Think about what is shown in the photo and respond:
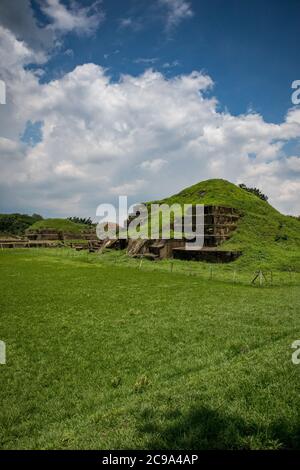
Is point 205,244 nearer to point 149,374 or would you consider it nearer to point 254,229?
point 254,229

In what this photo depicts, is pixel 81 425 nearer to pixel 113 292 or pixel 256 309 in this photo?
pixel 256 309

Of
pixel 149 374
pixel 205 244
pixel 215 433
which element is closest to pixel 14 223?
pixel 205 244

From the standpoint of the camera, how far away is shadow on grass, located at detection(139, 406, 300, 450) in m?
5.08

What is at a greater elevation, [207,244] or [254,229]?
[254,229]

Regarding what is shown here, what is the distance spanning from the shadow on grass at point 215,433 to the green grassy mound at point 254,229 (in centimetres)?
3202

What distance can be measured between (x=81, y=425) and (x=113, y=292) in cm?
1508

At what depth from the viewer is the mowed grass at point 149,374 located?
5.65 meters

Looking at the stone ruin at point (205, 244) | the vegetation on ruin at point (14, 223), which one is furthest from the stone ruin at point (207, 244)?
the vegetation on ruin at point (14, 223)

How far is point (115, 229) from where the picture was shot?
7738 centimetres

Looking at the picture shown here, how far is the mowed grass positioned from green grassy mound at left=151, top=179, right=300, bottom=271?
21444 mm

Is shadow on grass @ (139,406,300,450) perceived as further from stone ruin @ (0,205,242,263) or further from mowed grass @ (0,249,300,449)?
stone ruin @ (0,205,242,263)

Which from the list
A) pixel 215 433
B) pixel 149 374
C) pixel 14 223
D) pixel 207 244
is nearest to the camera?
pixel 215 433

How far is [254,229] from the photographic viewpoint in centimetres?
5331

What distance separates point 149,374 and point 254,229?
157 ft
